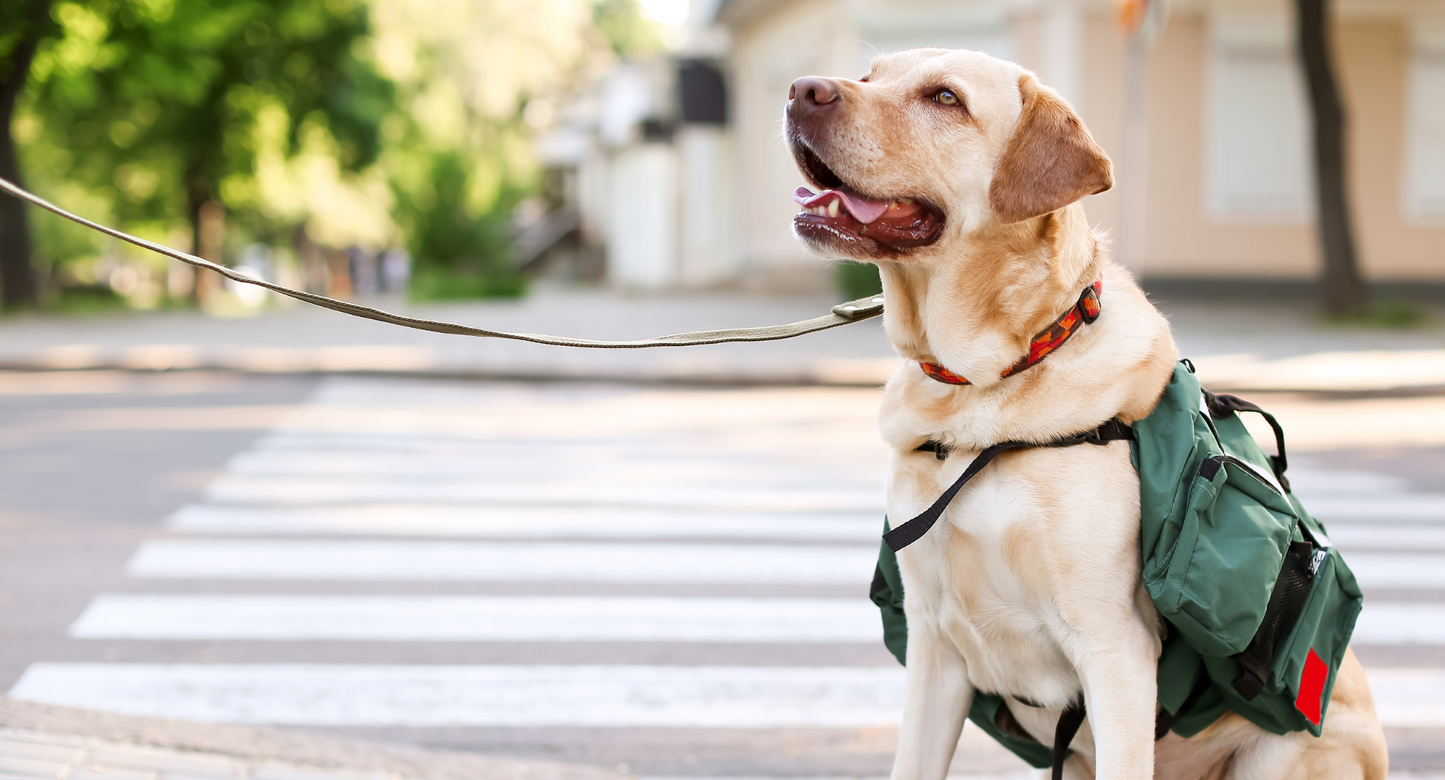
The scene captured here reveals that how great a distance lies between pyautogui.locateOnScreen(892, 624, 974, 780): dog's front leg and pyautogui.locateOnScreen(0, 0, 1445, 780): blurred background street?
35.7 inches

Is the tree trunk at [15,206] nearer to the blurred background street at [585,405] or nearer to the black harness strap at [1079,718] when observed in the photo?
the blurred background street at [585,405]

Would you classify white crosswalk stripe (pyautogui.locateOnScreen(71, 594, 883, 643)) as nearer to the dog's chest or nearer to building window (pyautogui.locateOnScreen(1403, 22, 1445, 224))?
the dog's chest

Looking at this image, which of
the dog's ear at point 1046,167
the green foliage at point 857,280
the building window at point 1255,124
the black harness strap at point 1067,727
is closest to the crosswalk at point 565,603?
the black harness strap at point 1067,727

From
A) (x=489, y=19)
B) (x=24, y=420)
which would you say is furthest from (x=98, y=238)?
(x=24, y=420)

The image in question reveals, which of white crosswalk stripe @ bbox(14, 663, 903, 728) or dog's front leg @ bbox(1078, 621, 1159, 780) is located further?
white crosswalk stripe @ bbox(14, 663, 903, 728)

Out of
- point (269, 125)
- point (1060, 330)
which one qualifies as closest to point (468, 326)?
point (1060, 330)

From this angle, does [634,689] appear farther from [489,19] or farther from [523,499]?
[489,19]

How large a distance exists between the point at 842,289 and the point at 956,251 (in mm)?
16672

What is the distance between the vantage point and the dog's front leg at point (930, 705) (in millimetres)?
2605

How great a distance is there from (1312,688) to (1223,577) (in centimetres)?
33

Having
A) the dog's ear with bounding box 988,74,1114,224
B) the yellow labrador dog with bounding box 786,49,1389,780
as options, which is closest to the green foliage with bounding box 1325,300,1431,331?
the yellow labrador dog with bounding box 786,49,1389,780

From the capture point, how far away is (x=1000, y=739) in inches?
109

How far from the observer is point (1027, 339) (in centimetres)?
247

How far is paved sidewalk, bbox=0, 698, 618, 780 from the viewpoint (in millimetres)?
2900
